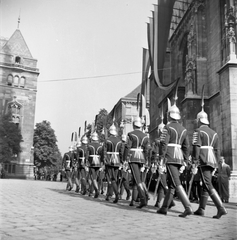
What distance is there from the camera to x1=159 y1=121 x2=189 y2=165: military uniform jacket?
23.3 feet

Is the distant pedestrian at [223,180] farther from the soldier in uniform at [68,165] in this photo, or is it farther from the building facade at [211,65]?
the soldier in uniform at [68,165]

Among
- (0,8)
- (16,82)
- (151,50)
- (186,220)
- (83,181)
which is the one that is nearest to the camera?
(0,8)

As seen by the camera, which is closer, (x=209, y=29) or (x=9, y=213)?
(x=9, y=213)

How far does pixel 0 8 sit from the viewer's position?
476 centimetres

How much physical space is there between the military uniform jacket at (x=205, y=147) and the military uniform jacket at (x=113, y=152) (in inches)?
121

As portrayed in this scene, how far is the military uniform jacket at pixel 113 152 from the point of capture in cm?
1004

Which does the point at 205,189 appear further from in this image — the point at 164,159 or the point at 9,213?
the point at 9,213

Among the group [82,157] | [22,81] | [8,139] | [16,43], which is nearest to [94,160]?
[82,157]

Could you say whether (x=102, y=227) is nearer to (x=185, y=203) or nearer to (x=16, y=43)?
(x=185, y=203)

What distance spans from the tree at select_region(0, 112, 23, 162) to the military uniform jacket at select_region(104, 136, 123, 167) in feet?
97.2

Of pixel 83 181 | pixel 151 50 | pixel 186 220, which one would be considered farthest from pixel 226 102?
pixel 186 220

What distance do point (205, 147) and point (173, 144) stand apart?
754 mm

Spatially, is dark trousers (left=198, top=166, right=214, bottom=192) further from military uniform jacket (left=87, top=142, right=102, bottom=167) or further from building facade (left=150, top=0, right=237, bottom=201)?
building facade (left=150, top=0, right=237, bottom=201)

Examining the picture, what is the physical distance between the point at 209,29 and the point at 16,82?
29.1 metres
